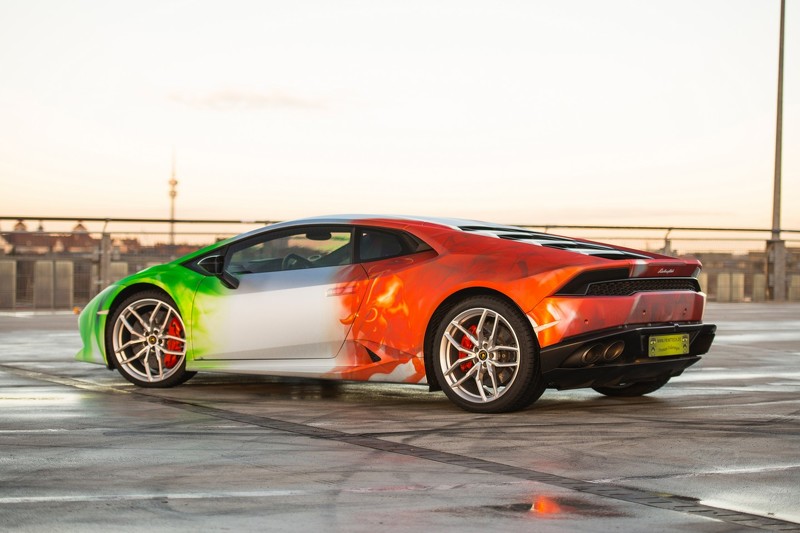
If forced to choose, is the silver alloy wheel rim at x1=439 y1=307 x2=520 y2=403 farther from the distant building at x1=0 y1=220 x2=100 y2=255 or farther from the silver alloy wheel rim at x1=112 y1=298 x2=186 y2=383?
the distant building at x1=0 y1=220 x2=100 y2=255

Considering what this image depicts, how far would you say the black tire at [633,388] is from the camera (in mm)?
8953

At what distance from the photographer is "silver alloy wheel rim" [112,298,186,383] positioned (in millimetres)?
9273

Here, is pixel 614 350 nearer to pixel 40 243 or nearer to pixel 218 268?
pixel 218 268

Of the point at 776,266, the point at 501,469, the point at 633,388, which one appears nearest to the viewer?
the point at 501,469

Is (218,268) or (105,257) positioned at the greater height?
(218,268)

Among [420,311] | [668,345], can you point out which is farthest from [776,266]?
[420,311]

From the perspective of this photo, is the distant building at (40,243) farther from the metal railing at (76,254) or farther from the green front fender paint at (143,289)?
the green front fender paint at (143,289)

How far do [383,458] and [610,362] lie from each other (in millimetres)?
2240

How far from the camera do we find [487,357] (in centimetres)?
782

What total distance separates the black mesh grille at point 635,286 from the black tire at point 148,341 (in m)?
3.09

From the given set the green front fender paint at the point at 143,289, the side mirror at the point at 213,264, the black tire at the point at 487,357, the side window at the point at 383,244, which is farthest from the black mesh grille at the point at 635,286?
the green front fender paint at the point at 143,289

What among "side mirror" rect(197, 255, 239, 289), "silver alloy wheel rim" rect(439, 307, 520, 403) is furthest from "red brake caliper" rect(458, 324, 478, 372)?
"side mirror" rect(197, 255, 239, 289)

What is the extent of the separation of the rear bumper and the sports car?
0.4 inches

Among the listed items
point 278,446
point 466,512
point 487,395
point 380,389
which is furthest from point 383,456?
point 380,389
